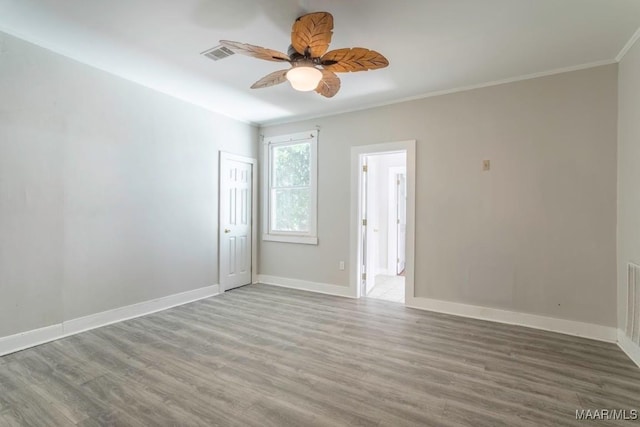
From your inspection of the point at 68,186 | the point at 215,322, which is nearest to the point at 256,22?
the point at 68,186

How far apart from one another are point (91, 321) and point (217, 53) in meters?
3.08

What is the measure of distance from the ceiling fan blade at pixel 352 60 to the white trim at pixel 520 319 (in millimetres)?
2958

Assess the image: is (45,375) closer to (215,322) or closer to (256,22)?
(215,322)

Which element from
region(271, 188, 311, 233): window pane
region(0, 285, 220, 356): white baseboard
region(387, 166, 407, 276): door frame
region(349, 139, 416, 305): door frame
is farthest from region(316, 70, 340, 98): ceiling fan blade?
region(387, 166, 407, 276): door frame

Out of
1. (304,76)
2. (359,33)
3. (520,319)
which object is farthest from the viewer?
(520,319)

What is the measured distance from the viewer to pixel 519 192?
337 centimetres

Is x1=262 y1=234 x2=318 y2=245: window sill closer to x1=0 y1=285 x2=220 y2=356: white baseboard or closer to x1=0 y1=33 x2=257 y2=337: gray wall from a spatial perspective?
x1=0 y1=33 x2=257 y2=337: gray wall

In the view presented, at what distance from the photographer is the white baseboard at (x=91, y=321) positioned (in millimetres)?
2670

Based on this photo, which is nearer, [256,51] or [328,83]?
[256,51]

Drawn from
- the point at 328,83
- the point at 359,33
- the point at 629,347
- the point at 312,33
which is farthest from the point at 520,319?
the point at 312,33

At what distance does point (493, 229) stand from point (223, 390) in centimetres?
325

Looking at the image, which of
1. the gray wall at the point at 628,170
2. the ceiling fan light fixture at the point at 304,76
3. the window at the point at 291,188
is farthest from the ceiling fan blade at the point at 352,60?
the window at the point at 291,188

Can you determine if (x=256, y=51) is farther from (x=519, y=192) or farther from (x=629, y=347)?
(x=629, y=347)

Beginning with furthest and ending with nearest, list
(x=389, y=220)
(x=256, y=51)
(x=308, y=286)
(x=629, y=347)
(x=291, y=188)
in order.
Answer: (x=389, y=220), (x=291, y=188), (x=308, y=286), (x=629, y=347), (x=256, y=51)
